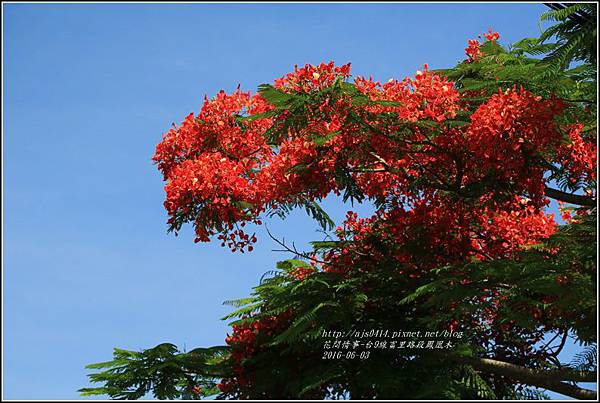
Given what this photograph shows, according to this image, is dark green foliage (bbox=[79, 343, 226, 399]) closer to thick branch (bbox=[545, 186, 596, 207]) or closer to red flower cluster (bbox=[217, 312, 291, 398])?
red flower cluster (bbox=[217, 312, 291, 398])

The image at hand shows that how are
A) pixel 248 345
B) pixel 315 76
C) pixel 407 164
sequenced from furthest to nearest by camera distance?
pixel 248 345 < pixel 407 164 < pixel 315 76

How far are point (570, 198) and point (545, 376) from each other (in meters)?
2.61

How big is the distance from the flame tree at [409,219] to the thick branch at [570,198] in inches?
1.1

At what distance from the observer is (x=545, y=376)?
994cm

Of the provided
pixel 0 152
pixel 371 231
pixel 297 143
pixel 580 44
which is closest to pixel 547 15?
pixel 580 44

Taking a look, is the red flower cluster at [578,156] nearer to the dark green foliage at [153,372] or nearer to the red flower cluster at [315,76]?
the red flower cluster at [315,76]

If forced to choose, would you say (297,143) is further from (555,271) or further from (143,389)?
(143,389)

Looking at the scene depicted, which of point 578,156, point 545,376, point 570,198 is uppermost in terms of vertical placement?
point 578,156

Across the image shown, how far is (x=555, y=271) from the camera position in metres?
8.92

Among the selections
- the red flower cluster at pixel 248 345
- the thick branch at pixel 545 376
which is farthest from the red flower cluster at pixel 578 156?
the red flower cluster at pixel 248 345

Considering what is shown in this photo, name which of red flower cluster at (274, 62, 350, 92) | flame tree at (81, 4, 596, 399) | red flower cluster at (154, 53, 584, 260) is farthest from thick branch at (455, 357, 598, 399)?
red flower cluster at (274, 62, 350, 92)

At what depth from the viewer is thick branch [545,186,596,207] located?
10.1 m

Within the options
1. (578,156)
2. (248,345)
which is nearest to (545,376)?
(578,156)

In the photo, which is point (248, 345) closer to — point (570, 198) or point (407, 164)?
point (407, 164)
